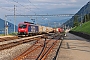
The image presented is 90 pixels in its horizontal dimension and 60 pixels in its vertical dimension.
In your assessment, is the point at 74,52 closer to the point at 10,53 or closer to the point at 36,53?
the point at 36,53

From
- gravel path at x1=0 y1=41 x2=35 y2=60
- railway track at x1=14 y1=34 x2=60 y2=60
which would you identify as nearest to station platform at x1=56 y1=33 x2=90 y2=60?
railway track at x1=14 y1=34 x2=60 y2=60

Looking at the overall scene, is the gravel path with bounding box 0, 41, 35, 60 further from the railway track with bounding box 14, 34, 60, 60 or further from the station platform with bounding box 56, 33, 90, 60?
the station platform with bounding box 56, 33, 90, 60

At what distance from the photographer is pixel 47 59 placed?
1469 cm

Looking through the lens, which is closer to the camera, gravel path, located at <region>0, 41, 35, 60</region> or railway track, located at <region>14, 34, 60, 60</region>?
railway track, located at <region>14, 34, 60, 60</region>

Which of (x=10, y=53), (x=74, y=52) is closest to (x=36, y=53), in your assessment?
(x=10, y=53)

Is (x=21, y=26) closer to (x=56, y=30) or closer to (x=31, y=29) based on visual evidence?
(x=31, y=29)

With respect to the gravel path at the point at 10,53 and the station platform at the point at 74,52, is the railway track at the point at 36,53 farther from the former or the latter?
the station platform at the point at 74,52

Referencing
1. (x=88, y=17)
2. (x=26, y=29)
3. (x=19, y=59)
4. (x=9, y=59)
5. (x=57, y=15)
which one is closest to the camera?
(x=19, y=59)

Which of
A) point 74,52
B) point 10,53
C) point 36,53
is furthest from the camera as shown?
point 74,52

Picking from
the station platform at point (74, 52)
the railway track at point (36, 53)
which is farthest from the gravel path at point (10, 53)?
the station platform at point (74, 52)

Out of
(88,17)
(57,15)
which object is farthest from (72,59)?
(88,17)

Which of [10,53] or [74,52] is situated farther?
[74,52]

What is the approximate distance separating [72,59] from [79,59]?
16.6 inches

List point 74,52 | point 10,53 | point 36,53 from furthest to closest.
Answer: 1. point 74,52
2. point 10,53
3. point 36,53
